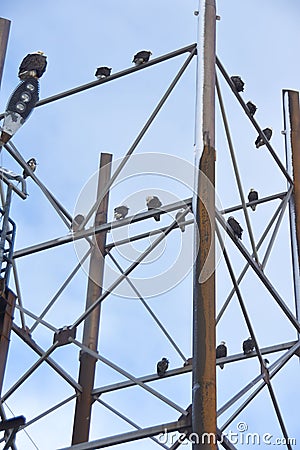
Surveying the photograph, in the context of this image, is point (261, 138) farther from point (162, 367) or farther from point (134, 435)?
point (134, 435)

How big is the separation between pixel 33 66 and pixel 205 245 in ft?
18.4

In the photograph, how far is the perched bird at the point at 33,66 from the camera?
57.5ft

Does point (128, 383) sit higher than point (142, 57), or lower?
lower

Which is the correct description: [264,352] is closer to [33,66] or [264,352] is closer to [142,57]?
[142,57]

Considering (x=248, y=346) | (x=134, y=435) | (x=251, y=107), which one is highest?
(x=251, y=107)

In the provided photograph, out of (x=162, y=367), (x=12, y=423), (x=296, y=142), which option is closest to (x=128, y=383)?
(x=162, y=367)

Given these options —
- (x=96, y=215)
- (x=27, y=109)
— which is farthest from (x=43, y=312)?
(x=27, y=109)

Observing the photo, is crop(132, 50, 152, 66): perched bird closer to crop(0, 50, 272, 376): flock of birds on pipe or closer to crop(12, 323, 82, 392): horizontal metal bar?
crop(0, 50, 272, 376): flock of birds on pipe

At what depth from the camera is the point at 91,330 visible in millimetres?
19047

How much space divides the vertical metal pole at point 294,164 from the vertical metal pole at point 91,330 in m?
3.93

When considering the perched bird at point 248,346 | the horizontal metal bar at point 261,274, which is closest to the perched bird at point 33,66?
the horizontal metal bar at point 261,274

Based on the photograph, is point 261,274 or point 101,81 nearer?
point 261,274

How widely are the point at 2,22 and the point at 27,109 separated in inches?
104

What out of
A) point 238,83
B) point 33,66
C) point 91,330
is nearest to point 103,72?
point 33,66
